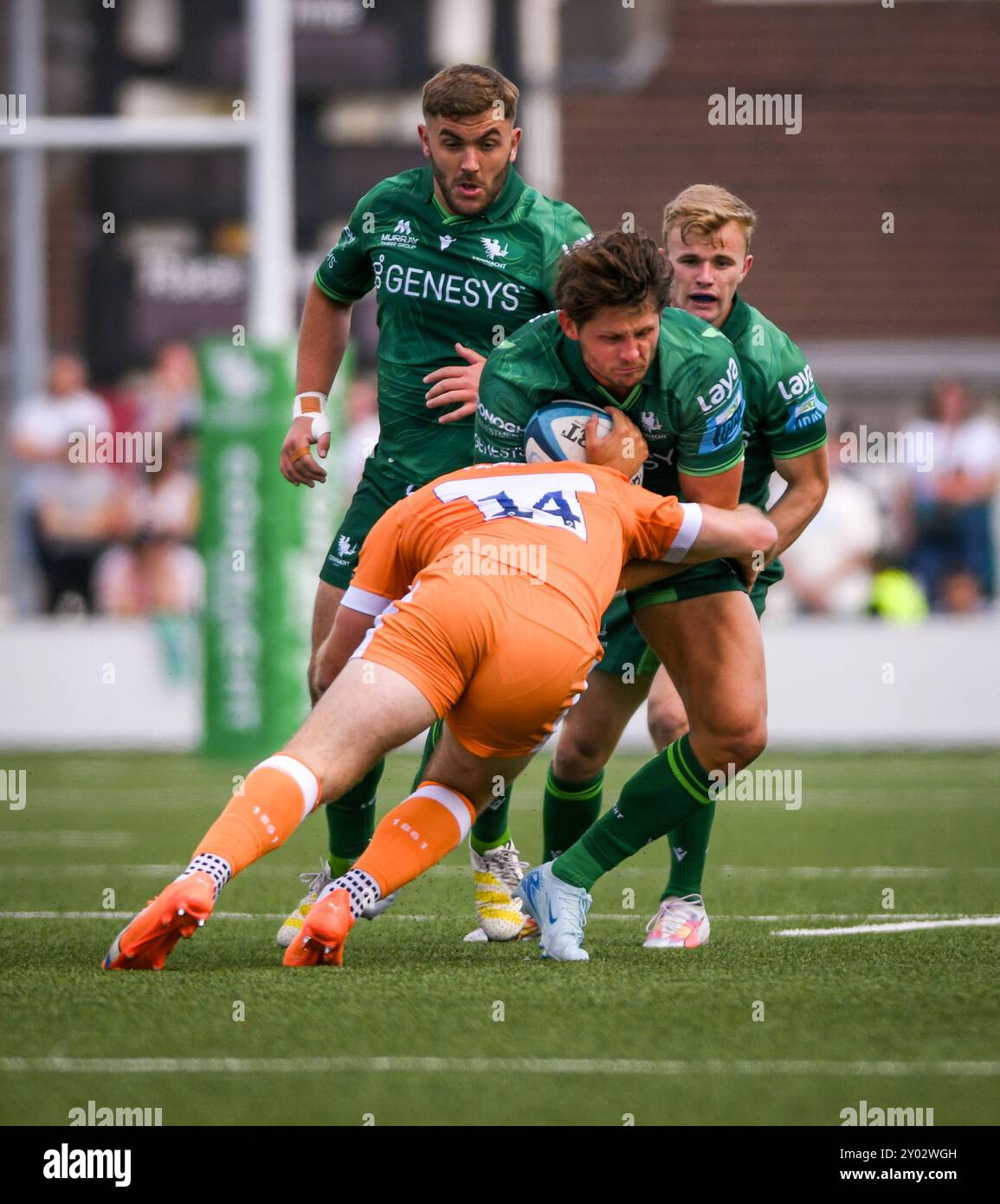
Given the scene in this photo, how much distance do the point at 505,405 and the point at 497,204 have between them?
0.98m

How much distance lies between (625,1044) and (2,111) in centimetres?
1252

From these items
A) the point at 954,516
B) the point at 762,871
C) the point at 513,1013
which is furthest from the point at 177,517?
the point at 513,1013

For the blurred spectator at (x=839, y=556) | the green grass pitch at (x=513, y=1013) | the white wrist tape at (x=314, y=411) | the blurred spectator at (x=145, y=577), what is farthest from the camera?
the blurred spectator at (x=839, y=556)

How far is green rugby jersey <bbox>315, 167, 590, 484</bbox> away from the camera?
5.95m

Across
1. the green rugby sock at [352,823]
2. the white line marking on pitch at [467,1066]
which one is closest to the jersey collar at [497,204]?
the green rugby sock at [352,823]

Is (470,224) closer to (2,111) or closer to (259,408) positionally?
(259,408)

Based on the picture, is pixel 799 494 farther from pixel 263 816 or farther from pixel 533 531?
pixel 263 816

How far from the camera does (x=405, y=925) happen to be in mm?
6105

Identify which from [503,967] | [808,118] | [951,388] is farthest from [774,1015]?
[808,118]

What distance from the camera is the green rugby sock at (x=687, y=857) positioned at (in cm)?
583

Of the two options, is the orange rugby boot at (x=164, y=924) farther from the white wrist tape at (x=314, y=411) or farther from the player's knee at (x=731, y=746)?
the white wrist tape at (x=314, y=411)

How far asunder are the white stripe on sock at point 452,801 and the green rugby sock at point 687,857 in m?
0.88

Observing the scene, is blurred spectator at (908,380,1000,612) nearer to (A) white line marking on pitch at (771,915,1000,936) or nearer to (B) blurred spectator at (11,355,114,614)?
(B) blurred spectator at (11,355,114,614)

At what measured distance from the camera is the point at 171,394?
14.8m
